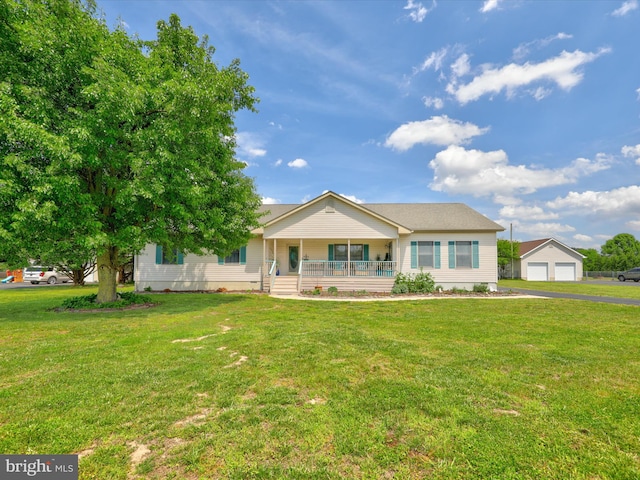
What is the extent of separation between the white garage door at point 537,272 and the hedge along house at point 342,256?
18829mm

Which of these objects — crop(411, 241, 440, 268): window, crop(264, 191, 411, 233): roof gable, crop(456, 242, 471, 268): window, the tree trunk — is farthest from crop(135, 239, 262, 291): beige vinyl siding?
crop(456, 242, 471, 268): window

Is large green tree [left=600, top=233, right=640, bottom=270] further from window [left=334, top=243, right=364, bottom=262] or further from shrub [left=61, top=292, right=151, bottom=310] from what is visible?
shrub [left=61, top=292, right=151, bottom=310]

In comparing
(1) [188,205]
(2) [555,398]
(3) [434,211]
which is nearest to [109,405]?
(2) [555,398]

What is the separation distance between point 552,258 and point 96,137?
127ft

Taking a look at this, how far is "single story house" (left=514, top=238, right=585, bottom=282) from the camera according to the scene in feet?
101

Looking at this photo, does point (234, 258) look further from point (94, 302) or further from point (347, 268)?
point (94, 302)

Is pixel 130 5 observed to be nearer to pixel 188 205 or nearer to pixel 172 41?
pixel 172 41

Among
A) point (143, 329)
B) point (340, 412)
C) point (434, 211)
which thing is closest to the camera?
point (340, 412)

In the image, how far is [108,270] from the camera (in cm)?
1103

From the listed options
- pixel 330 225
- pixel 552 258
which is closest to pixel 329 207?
pixel 330 225

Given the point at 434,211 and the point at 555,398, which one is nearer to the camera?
the point at 555,398

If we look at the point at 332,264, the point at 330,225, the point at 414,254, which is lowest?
the point at 332,264

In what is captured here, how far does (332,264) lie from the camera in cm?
1689

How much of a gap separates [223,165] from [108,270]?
5873 millimetres
